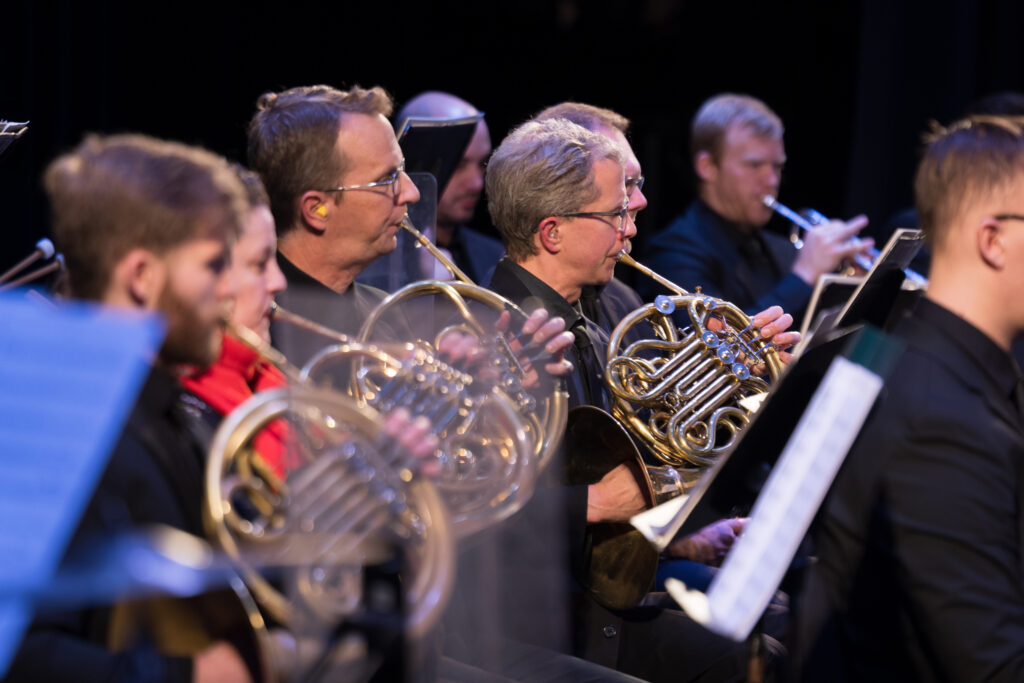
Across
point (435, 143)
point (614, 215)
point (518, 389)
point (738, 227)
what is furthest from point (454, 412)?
point (738, 227)

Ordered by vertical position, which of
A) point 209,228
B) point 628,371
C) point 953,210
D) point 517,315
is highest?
point 953,210

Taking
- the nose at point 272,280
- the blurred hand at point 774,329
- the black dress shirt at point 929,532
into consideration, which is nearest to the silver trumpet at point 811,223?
the blurred hand at point 774,329

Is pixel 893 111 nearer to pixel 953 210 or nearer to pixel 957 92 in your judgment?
pixel 957 92

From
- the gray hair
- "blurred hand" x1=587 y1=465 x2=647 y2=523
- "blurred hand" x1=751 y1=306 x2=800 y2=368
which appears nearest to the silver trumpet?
"blurred hand" x1=751 y1=306 x2=800 y2=368

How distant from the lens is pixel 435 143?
3.07m

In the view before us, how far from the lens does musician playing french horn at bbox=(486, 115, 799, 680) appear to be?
2441 mm

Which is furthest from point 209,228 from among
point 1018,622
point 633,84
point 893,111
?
point 893,111

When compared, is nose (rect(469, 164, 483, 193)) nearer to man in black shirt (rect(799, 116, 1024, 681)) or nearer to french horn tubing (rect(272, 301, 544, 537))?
french horn tubing (rect(272, 301, 544, 537))

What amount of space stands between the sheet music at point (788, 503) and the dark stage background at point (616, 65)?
109 inches

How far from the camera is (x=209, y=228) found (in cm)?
144

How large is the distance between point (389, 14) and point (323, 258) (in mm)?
2310

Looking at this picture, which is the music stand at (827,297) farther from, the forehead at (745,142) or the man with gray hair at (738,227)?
the forehead at (745,142)

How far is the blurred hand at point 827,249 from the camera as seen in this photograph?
12.4 ft

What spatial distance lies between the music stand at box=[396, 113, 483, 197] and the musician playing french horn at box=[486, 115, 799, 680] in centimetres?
31
